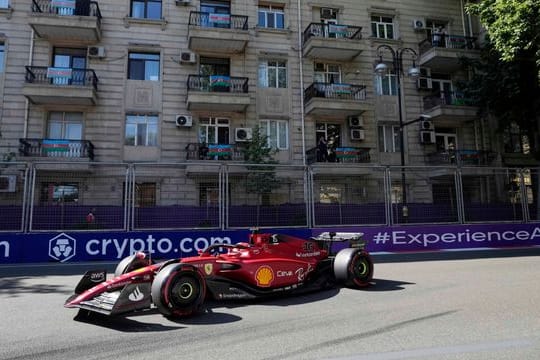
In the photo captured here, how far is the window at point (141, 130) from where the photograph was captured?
65.8 feet

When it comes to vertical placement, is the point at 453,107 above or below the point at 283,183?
above

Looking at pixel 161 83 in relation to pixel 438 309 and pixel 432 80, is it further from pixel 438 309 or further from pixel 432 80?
pixel 438 309

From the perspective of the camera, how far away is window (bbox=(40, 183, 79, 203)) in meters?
10.5

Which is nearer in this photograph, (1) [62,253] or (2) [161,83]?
(1) [62,253]

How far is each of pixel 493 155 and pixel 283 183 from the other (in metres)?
17.1

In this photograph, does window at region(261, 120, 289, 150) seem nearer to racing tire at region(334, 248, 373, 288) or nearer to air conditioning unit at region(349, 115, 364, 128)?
air conditioning unit at region(349, 115, 364, 128)

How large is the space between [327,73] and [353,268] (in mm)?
17860

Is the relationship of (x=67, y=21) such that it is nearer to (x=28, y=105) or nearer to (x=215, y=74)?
(x=28, y=105)

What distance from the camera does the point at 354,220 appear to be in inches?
478

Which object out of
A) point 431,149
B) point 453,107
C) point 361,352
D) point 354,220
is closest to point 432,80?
point 453,107

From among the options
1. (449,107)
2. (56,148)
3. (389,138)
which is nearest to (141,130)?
(56,148)

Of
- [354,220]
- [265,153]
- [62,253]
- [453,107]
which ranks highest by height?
[453,107]

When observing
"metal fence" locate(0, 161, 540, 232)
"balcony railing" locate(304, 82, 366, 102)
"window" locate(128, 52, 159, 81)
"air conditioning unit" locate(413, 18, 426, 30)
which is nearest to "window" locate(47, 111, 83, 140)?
"window" locate(128, 52, 159, 81)

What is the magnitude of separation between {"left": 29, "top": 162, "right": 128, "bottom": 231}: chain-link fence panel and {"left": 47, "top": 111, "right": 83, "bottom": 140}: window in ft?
31.0
